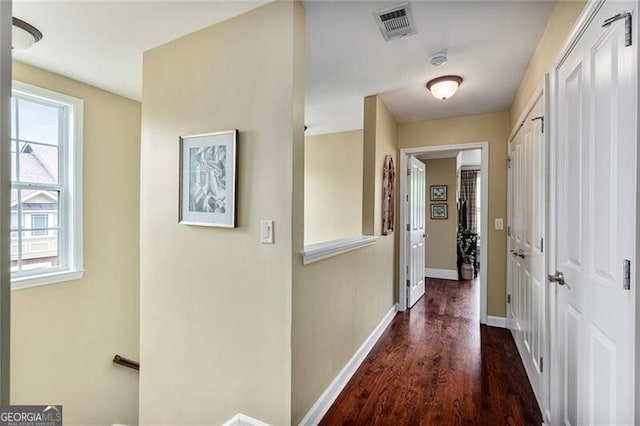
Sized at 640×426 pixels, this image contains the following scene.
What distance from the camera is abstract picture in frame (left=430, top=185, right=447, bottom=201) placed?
586 cm

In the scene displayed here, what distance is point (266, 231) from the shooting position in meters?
1.65

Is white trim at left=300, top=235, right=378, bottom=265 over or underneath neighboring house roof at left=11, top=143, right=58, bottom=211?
underneath

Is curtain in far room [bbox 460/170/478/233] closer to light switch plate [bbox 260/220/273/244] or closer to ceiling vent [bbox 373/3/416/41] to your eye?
ceiling vent [bbox 373/3/416/41]

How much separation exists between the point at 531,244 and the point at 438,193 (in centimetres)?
390

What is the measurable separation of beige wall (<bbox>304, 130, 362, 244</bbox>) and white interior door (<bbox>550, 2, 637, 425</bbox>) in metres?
2.93

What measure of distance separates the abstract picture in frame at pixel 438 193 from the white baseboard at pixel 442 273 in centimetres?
139

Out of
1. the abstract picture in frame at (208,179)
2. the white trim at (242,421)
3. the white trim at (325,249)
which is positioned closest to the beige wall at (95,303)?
the abstract picture in frame at (208,179)

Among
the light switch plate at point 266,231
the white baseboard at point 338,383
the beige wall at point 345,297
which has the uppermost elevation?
the light switch plate at point 266,231

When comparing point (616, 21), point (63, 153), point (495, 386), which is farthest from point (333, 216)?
point (616, 21)

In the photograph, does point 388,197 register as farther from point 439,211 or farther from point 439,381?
point 439,211

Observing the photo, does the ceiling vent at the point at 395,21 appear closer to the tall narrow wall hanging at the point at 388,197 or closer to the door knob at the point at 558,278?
the tall narrow wall hanging at the point at 388,197

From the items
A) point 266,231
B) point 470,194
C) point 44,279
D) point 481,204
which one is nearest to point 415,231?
point 481,204

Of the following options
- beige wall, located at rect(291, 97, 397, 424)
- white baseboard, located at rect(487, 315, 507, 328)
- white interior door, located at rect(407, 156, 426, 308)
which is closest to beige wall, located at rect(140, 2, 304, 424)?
beige wall, located at rect(291, 97, 397, 424)

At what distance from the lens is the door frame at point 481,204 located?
11.3ft
